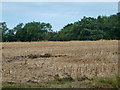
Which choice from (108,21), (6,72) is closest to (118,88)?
(6,72)

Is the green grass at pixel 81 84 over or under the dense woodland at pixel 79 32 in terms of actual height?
under

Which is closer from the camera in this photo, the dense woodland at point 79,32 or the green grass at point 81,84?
the green grass at point 81,84

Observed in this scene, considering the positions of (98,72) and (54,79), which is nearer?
(54,79)

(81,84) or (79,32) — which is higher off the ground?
(79,32)

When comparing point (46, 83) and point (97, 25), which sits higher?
point (97, 25)

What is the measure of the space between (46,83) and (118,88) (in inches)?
66.8

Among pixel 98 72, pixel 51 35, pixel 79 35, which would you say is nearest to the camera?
pixel 98 72

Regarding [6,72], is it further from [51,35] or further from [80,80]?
[51,35]

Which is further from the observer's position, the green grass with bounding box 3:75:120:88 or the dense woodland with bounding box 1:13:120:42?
the dense woodland with bounding box 1:13:120:42

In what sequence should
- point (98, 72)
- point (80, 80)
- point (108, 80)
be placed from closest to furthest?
point (108, 80) → point (80, 80) → point (98, 72)

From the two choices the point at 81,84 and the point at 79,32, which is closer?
the point at 81,84

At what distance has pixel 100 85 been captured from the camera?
473cm

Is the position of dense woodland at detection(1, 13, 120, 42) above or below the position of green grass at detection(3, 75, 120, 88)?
above

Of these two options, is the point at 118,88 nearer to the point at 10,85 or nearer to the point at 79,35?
the point at 10,85
